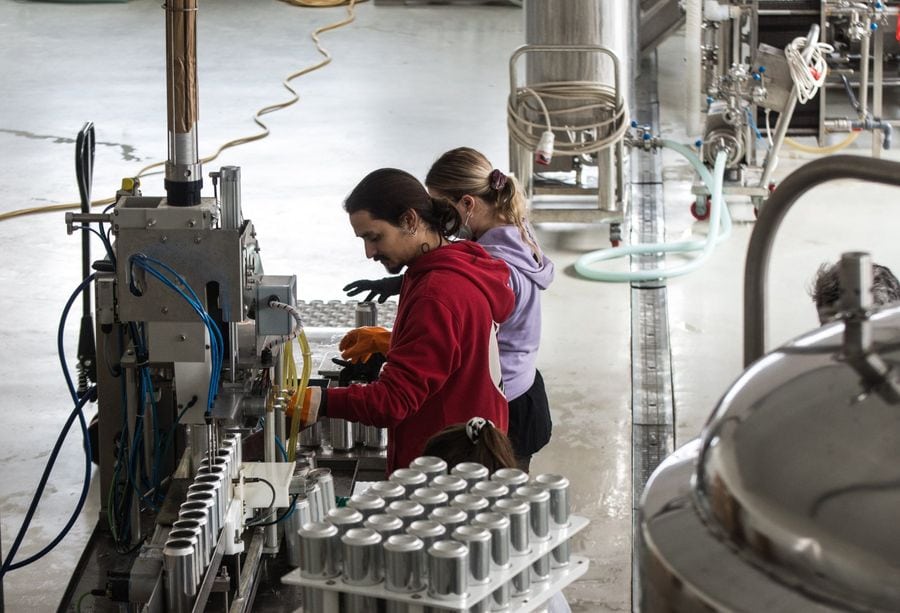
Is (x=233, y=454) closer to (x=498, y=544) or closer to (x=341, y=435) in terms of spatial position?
(x=341, y=435)

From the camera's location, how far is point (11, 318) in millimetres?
4957

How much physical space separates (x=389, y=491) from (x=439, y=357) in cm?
82

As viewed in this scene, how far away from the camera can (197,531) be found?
214 centimetres

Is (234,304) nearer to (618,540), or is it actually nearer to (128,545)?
(128,545)

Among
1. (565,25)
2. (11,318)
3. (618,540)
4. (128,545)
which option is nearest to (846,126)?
(565,25)

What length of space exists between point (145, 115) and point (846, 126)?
4.05m

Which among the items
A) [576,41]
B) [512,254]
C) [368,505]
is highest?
[576,41]

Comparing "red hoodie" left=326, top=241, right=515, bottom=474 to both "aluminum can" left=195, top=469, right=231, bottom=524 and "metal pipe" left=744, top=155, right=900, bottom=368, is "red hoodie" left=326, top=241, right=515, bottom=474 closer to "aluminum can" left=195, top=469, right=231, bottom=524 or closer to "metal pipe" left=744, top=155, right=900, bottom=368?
"aluminum can" left=195, top=469, right=231, bottom=524

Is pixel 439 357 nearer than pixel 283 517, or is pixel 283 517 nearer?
pixel 439 357

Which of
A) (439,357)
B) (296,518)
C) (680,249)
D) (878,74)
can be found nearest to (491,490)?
(439,357)

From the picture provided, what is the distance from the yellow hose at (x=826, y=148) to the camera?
6828 mm

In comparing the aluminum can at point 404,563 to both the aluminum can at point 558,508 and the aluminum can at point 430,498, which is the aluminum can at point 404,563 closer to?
the aluminum can at point 430,498

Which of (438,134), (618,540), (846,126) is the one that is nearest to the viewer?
(618,540)

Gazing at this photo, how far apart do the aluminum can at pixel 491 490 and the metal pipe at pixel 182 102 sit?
108 centimetres
